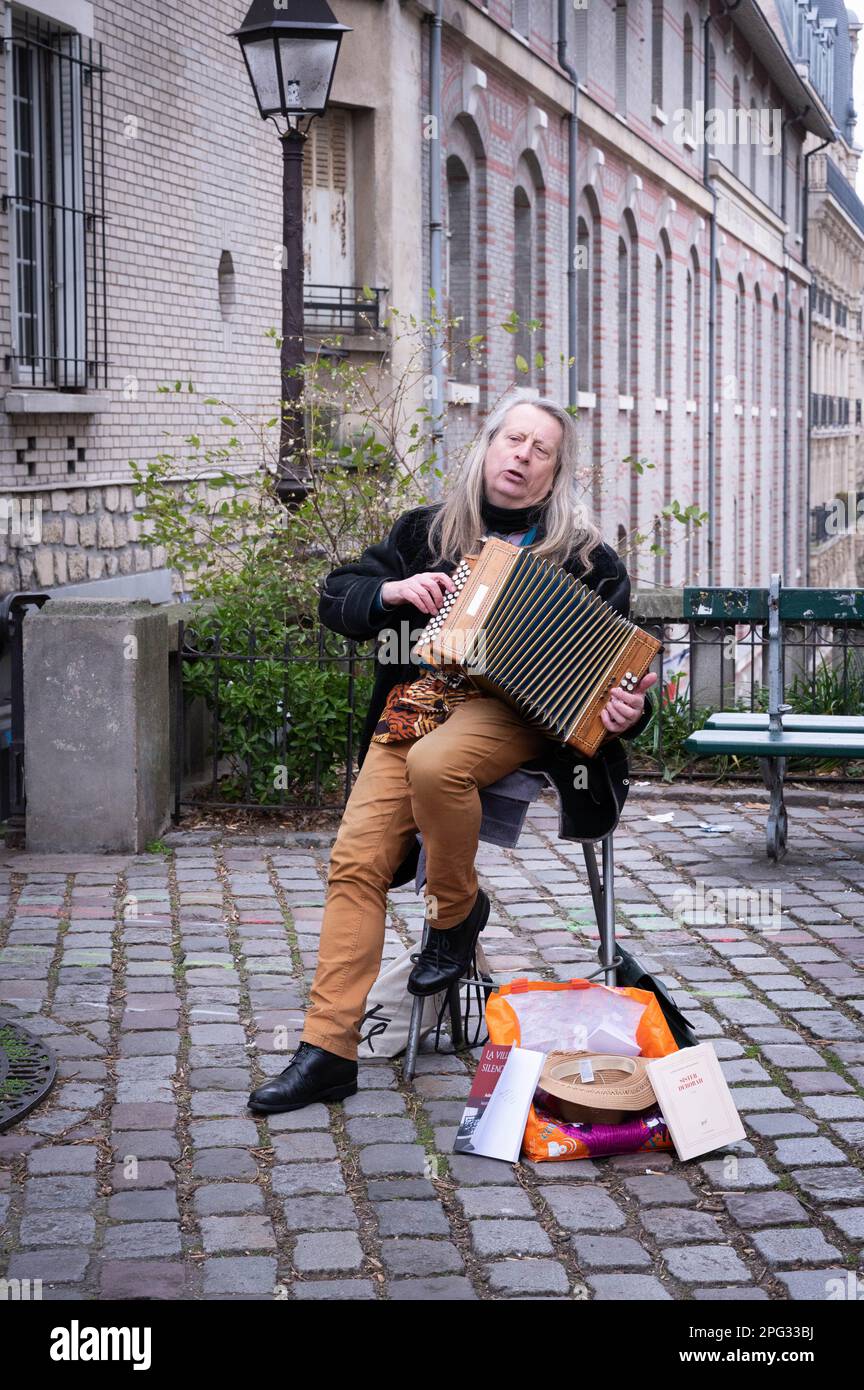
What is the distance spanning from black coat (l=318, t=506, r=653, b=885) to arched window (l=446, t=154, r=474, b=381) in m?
13.8

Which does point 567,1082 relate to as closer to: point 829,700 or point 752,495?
point 829,700

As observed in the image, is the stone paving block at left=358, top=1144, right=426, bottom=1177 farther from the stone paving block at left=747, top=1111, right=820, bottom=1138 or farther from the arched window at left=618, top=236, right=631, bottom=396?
the arched window at left=618, top=236, right=631, bottom=396

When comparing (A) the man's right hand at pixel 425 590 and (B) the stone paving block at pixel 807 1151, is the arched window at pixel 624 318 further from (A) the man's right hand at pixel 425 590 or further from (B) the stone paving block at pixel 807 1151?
(B) the stone paving block at pixel 807 1151

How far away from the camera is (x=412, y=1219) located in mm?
3986

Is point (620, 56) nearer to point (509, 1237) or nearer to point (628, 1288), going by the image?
point (509, 1237)

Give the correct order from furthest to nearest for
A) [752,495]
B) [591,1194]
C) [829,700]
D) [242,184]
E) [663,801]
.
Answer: [752,495] → [242,184] → [829,700] → [663,801] → [591,1194]

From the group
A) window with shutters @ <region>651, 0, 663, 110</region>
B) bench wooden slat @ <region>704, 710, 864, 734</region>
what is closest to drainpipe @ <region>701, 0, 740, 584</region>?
window with shutters @ <region>651, 0, 663, 110</region>

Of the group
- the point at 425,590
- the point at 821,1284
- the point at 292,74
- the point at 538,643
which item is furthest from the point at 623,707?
the point at 292,74

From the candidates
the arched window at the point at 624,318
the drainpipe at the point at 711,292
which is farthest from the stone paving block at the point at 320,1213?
the drainpipe at the point at 711,292

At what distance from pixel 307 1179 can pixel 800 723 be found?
4155 mm

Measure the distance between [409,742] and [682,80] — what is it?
2625 cm

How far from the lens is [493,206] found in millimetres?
19125

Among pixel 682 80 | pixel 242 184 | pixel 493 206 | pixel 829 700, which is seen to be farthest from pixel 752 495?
pixel 829 700

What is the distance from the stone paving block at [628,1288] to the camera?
360 cm
